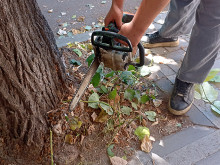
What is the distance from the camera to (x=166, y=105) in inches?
78.9

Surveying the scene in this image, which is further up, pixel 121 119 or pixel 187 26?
pixel 187 26

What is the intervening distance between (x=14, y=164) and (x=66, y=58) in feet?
3.89

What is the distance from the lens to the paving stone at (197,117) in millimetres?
1872

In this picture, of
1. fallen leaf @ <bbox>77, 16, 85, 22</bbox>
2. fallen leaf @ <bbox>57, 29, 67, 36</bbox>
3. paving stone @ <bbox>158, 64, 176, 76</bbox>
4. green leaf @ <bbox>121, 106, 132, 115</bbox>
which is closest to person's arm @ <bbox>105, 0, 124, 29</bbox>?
green leaf @ <bbox>121, 106, 132, 115</bbox>

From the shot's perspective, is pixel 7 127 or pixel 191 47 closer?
pixel 7 127

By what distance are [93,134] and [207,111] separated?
1157mm

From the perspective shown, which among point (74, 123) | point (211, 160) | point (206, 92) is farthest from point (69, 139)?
point (206, 92)

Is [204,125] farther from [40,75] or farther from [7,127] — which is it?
[7,127]

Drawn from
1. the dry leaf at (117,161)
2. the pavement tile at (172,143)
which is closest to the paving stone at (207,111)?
the pavement tile at (172,143)

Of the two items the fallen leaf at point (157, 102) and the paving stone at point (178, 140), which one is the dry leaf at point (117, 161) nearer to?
the paving stone at point (178, 140)

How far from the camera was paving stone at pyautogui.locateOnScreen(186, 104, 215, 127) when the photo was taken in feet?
6.14

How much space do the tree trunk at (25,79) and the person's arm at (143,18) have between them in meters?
0.61

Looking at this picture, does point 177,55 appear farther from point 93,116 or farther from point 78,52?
point 93,116

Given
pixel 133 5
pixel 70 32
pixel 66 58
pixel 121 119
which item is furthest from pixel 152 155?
pixel 133 5
